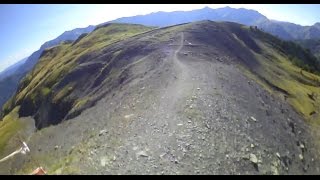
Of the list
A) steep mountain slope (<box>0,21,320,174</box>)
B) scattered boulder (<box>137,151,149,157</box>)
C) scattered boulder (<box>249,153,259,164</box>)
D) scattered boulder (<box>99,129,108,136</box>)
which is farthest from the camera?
scattered boulder (<box>99,129,108,136</box>)

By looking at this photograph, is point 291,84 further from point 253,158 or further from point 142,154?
point 142,154

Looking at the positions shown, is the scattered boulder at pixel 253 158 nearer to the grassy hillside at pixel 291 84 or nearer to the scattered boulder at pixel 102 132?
the scattered boulder at pixel 102 132

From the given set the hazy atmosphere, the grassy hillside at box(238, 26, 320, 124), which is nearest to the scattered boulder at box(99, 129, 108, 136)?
the hazy atmosphere

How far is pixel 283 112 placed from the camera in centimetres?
6269

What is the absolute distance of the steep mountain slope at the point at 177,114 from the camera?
1393 inches

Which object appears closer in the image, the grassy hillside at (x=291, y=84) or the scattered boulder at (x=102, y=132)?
the scattered boulder at (x=102, y=132)

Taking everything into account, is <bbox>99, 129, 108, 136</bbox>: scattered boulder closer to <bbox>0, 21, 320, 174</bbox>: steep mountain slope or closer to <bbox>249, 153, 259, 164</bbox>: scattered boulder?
<bbox>0, 21, 320, 174</bbox>: steep mountain slope

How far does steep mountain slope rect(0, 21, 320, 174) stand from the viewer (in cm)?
3538

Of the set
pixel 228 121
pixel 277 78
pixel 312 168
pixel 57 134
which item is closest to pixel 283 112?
pixel 312 168

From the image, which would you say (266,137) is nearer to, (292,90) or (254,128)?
(254,128)

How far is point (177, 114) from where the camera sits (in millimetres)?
43750

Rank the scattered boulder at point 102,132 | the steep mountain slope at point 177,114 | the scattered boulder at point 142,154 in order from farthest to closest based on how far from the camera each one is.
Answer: the scattered boulder at point 102,132, the steep mountain slope at point 177,114, the scattered boulder at point 142,154

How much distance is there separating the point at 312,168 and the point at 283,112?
16.1m

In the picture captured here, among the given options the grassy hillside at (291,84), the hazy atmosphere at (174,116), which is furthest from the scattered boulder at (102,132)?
the grassy hillside at (291,84)
